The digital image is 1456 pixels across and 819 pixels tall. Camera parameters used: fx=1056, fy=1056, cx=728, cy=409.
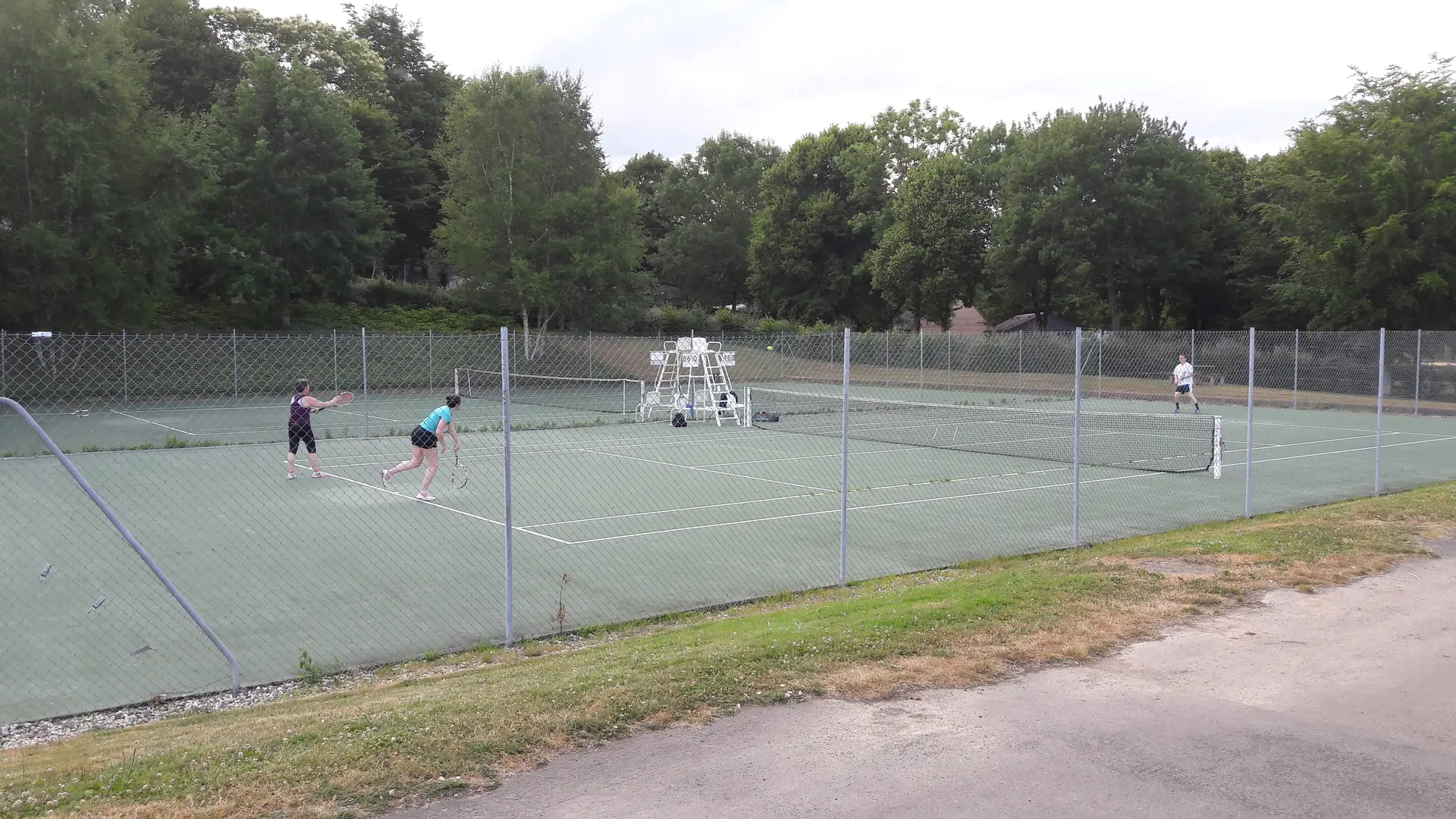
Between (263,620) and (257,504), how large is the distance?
702cm

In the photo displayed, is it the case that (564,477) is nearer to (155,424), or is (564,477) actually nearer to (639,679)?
(639,679)

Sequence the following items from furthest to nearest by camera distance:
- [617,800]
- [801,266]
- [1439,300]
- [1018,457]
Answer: [801,266] → [1439,300] → [1018,457] → [617,800]

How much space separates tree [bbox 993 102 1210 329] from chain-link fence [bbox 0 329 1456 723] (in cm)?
1137

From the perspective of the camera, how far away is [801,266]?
208 ft

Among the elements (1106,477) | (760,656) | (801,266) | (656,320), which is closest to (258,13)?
(656,320)

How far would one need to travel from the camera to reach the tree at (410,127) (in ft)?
190

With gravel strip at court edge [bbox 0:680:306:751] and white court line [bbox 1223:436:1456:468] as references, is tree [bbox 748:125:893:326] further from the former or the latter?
gravel strip at court edge [bbox 0:680:306:751]

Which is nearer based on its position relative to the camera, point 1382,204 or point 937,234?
point 1382,204

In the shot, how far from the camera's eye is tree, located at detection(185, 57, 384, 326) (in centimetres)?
4391

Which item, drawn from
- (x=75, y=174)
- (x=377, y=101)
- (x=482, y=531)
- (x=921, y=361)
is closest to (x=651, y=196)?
(x=377, y=101)

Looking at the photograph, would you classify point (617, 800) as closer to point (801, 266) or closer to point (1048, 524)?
point (1048, 524)

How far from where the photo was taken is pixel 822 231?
209ft

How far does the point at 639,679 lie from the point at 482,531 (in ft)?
23.7

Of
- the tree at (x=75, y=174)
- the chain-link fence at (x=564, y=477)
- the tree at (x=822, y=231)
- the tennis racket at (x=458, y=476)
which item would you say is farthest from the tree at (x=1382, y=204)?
the tree at (x=75, y=174)
